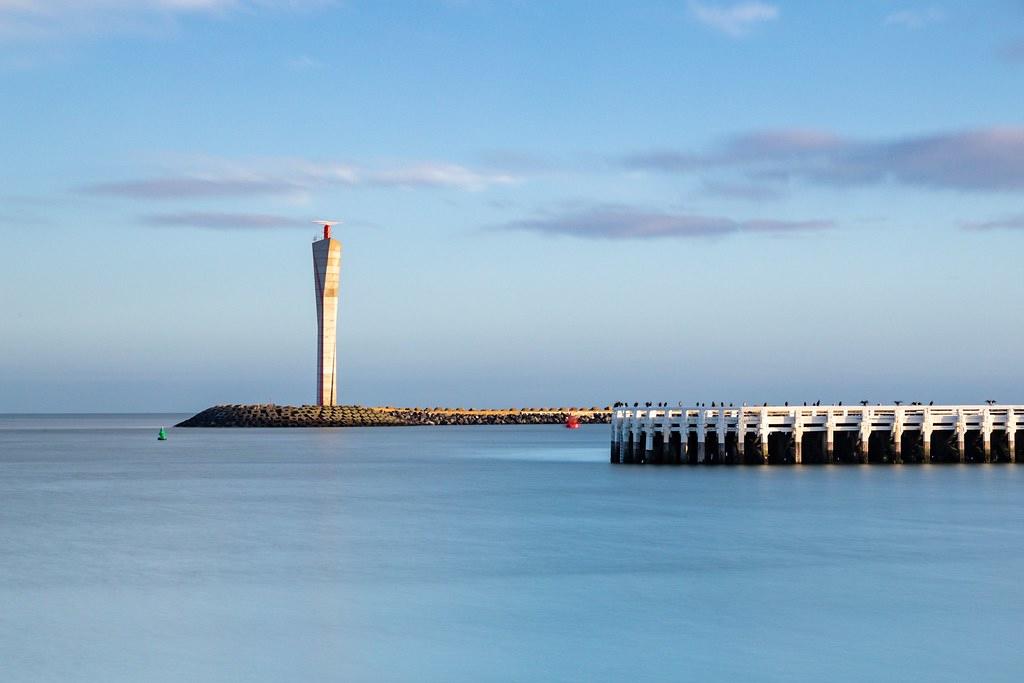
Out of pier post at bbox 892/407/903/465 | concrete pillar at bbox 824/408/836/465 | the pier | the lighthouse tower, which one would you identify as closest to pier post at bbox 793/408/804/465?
the pier

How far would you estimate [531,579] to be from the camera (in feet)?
79.0

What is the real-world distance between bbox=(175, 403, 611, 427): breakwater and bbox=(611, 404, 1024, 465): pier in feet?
285

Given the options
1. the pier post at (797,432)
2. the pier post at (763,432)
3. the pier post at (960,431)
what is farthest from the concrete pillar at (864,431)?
the pier post at (763,432)

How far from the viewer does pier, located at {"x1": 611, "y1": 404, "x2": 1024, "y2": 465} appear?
4697cm

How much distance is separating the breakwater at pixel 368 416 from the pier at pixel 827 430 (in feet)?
285

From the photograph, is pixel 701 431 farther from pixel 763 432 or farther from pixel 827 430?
pixel 827 430

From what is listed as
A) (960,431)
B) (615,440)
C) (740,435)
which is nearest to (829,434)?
(740,435)

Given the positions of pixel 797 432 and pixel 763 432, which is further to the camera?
pixel 797 432

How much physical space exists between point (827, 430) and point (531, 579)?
82.5 feet

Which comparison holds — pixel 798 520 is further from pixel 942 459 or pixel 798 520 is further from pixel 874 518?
pixel 942 459

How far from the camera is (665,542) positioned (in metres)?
29.4

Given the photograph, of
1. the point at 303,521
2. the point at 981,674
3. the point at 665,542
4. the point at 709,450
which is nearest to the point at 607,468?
the point at 709,450

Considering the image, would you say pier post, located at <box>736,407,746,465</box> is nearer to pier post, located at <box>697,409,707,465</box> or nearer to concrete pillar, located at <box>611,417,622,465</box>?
pier post, located at <box>697,409,707,465</box>

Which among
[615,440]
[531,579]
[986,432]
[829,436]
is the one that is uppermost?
[986,432]
